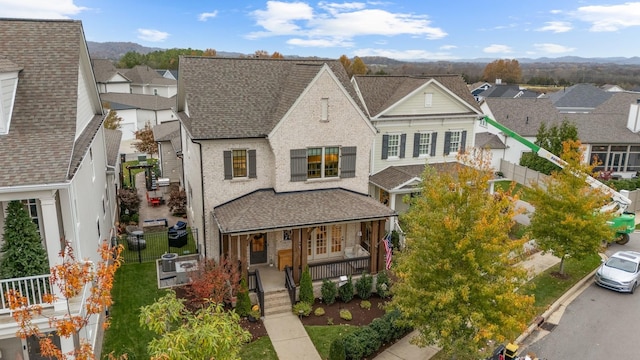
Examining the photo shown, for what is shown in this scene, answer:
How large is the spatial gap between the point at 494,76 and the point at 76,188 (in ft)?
572

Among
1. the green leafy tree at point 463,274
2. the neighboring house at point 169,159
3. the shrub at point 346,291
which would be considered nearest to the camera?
the green leafy tree at point 463,274

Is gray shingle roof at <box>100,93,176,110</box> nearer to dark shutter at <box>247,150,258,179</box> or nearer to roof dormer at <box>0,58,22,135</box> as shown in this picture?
dark shutter at <box>247,150,258,179</box>

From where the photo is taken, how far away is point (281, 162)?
20.8 meters

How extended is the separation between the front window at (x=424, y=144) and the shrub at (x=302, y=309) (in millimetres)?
13490

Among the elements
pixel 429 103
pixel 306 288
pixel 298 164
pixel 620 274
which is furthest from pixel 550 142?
pixel 306 288

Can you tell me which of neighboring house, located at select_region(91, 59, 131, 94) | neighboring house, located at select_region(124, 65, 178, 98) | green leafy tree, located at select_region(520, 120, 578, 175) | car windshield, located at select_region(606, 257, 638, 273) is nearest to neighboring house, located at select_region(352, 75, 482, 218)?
car windshield, located at select_region(606, 257, 638, 273)

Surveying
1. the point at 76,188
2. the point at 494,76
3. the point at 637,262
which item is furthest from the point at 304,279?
the point at 494,76

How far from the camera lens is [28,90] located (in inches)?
529

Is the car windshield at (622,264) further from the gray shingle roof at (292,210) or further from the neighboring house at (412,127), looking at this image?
the gray shingle roof at (292,210)

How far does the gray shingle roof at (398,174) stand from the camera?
84.6ft

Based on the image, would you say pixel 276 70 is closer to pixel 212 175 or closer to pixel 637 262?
pixel 212 175

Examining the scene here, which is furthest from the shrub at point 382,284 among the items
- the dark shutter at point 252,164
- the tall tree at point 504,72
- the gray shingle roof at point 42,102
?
the tall tree at point 504,72

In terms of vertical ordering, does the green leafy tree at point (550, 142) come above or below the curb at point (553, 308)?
above

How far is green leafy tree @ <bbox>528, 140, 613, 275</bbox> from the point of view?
823 inches
